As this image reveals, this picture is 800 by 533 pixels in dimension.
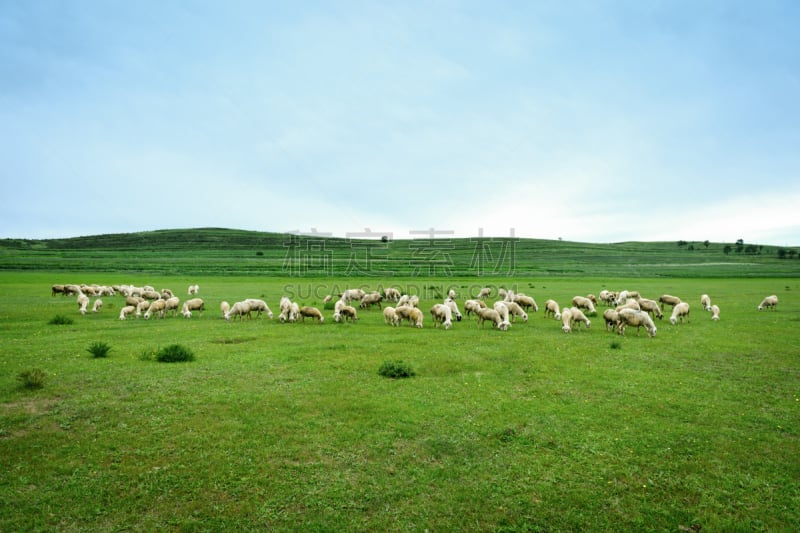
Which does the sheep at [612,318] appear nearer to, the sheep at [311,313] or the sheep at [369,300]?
the sheep at [311,313]

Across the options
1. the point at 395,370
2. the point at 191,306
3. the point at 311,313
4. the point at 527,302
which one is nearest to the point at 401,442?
the point at 395,370

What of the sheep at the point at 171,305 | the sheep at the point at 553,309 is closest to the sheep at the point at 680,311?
the sheep at the point at 553,309

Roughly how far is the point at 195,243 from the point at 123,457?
5452 inches

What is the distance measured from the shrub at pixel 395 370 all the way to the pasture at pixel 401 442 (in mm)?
617

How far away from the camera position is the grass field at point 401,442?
5.97m

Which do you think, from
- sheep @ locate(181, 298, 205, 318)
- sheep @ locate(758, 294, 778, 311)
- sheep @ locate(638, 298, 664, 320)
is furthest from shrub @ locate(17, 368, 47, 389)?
sheep @ locate(758, 294, 778, 311)

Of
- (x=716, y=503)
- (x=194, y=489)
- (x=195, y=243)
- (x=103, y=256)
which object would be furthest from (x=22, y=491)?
(x=195, y=243)

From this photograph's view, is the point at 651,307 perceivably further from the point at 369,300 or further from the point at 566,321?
the point at 369,300

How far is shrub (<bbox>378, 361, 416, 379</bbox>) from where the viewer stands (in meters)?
12.3

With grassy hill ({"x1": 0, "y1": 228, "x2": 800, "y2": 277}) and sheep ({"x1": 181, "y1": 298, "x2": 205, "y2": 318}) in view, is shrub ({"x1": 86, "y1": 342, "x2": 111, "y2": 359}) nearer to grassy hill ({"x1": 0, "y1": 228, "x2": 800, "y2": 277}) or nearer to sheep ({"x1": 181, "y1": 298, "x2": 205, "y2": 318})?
sheep ({"x1": 181, "y1": 298, "x2": 205, "y2": 318})

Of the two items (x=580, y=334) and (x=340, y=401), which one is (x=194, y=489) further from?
(x=580, y=334)

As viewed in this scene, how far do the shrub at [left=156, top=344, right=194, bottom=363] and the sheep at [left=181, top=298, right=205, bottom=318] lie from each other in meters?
12.9

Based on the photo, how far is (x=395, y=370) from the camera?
40.5 feet

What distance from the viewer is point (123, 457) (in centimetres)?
728
